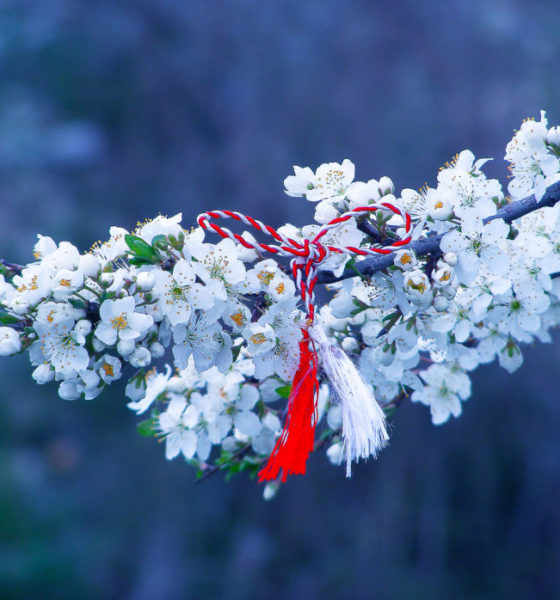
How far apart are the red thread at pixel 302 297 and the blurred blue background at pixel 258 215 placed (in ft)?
6.38

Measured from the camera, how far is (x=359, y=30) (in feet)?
10.2

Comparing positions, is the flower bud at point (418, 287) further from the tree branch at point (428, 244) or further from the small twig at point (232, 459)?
the small twig at point (232, 459)

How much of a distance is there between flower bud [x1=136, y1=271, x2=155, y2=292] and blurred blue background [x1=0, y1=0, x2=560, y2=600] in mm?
2139

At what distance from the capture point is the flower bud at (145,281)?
2.57 ft

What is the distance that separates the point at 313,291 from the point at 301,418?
189 millimetres

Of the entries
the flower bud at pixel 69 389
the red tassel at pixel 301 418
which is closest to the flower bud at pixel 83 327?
the flower bud at pixel 69 389

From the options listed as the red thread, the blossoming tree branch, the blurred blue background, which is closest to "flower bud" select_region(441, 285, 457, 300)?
the blossoming tree branch

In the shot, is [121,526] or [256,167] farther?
[256,167]

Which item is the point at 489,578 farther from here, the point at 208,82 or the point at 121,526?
the point at 208,82

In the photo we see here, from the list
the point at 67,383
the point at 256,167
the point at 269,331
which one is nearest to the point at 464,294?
the point at 269,331

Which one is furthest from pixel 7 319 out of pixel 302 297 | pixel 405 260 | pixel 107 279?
pixel 405 260

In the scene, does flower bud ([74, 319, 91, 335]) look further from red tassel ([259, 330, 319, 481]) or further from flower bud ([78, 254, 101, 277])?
red tassel ([259, 330, 319, 481])

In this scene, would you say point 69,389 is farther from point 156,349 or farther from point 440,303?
point 440,303

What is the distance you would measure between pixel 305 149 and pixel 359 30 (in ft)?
2.20
